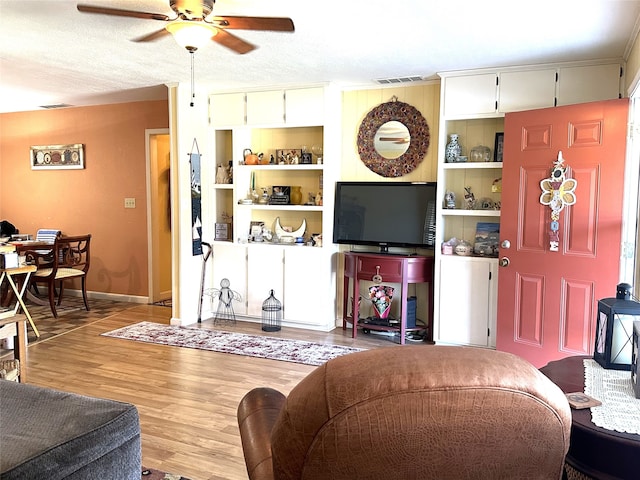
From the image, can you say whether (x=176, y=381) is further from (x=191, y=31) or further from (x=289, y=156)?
(x=289, y=156)

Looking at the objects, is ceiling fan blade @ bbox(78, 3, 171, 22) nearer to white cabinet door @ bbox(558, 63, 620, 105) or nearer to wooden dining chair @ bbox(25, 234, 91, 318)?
white cabinet door @ bbox(558, 63, 620, 105)

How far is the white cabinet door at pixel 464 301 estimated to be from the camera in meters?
4.40

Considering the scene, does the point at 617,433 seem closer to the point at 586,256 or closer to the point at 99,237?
the point at 586,256

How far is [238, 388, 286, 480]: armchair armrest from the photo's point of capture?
4.46 ft

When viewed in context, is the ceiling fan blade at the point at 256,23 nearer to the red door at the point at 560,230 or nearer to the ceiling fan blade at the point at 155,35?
the ceiling fan blade at the point at 155,35

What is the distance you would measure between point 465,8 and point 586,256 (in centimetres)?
193

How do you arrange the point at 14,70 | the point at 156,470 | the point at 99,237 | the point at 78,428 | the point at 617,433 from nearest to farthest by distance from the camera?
the point at 617,433 < the point at 78,428 < the point at 156,470 < the point at 14,70 < the point at 99,237

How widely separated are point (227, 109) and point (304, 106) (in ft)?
2.90

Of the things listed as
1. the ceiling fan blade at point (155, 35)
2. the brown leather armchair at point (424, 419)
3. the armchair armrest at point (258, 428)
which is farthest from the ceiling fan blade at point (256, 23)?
the brown leather armchair at point (424, 419)

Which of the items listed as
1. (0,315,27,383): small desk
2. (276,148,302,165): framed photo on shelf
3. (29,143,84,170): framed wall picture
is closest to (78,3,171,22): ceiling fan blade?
(0,315,27,383): small desk

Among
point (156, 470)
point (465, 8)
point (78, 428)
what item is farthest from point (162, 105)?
point (78, 428)

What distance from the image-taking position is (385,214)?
16.0 ft

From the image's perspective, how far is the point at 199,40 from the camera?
2828mm

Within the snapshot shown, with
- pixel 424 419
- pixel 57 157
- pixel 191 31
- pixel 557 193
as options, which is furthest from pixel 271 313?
pixel 424 419
